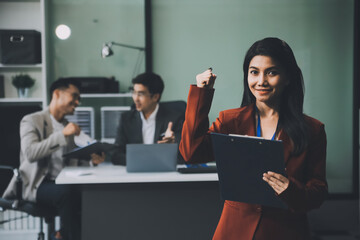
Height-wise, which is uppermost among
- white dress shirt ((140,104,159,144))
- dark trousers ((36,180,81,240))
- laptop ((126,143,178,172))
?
white dress shirt ((140,104,159,144))

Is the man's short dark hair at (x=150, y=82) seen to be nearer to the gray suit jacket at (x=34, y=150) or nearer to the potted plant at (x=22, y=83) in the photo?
the gray suit jacket at (x=34, y=150)

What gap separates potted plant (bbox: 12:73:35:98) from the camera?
3557mm

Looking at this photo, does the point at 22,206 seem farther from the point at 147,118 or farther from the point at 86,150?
the point at 147,118

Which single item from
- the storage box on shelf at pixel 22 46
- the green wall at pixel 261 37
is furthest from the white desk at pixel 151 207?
the green wall at pixel 261 37

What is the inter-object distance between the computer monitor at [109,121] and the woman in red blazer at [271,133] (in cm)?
257

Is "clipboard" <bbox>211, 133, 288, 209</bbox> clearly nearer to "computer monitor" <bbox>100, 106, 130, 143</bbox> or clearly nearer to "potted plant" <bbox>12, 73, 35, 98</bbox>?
"computer monitor" <bbox>100, 106, 130, 143</bbox>

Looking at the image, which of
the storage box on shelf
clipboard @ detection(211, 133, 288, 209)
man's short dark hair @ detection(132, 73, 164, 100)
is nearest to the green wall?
man's short dark hair @ detection(132, 73, 164, 100)

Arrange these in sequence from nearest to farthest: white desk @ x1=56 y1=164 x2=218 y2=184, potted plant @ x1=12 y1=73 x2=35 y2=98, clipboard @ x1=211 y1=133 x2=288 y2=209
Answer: clipboard @ x1=211 y1=133 x2=288 y2=209
white desk @ x1=56 y1=164 x2=218 y2=184
potted plant @ x1=12 y1=73 x2=35 y2=98

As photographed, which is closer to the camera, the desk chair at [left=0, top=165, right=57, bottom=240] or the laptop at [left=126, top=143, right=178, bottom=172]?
the laptop at [left=126, top=143, right=178, bottom=172]

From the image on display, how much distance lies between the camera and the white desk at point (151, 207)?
2.24 metres

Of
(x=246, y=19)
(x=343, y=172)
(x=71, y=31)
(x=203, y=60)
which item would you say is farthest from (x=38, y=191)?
(x=343, y=172)

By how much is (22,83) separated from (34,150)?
1.23m

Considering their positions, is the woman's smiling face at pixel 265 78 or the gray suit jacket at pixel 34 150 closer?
the woman's smiling face at pixel 265 78

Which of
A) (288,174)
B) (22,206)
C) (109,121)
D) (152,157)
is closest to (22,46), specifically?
(109,121)
